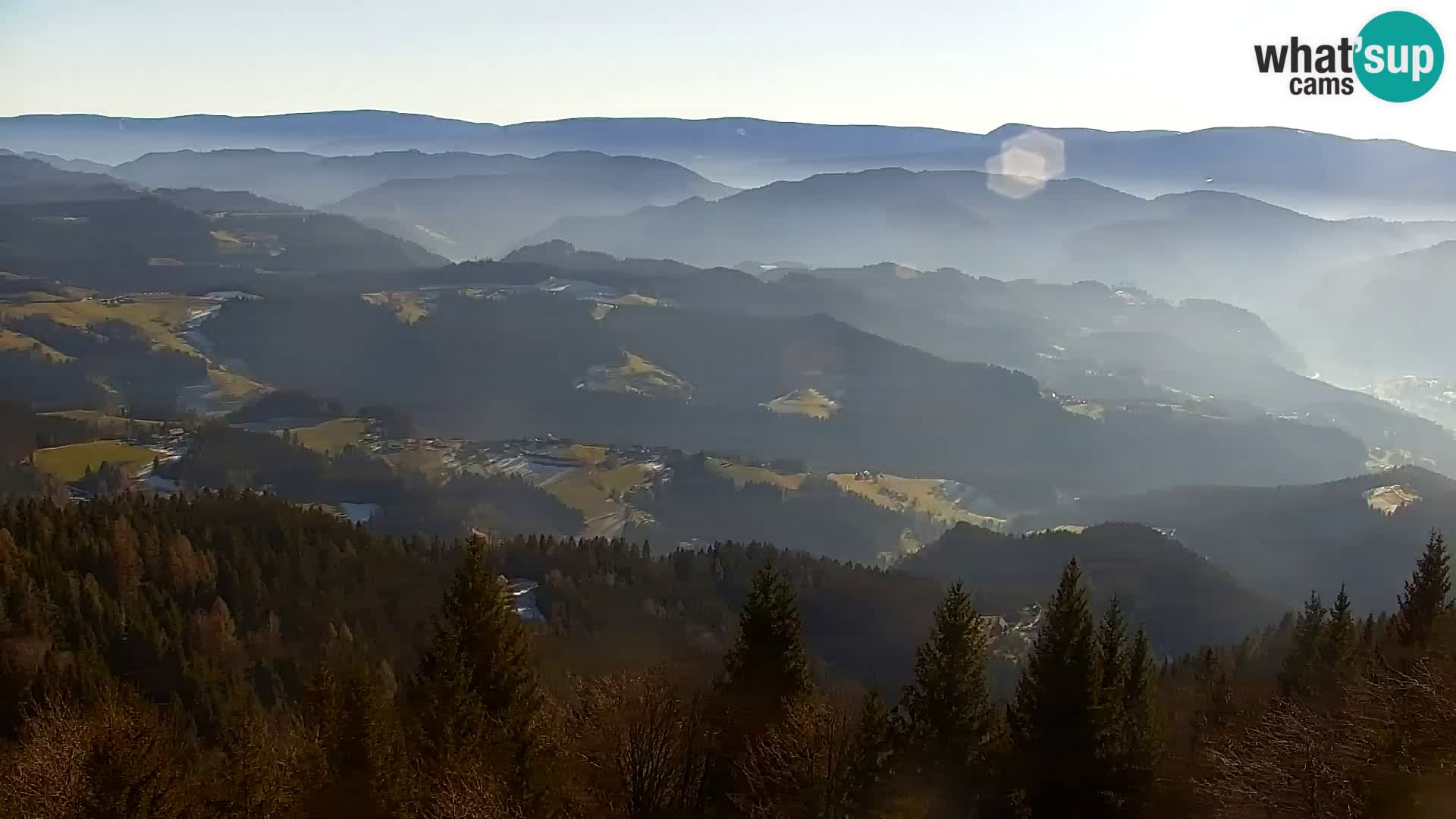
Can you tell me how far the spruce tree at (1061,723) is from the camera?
125ft

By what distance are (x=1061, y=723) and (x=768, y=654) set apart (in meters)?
11.5

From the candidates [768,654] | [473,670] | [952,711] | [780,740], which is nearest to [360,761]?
[473,670]

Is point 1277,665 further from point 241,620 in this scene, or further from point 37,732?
point 241,620

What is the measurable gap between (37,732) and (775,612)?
30.8 metres

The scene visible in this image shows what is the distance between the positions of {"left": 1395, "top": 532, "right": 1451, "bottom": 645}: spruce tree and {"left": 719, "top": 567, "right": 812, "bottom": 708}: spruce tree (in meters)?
37.3

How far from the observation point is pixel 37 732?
140 feet

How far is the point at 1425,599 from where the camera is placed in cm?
6194

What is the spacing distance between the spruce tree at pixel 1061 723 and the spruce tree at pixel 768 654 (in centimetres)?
868

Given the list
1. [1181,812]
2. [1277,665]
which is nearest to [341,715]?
[1181,812]

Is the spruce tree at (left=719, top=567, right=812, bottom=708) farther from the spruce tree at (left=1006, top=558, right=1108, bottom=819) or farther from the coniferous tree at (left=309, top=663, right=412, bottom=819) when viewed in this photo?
the coniferous tree at (left=309, top=663, right=412, bottom=819)

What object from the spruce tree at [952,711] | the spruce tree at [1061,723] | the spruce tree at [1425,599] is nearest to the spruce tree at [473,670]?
the spruce tree at [952,711]

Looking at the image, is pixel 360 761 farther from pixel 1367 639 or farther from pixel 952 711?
pixel 1367 639

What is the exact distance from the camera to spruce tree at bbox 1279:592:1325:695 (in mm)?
62031

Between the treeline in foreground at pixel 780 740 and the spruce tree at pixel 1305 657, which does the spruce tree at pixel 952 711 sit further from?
the spruce tree at pixel 1305 657
